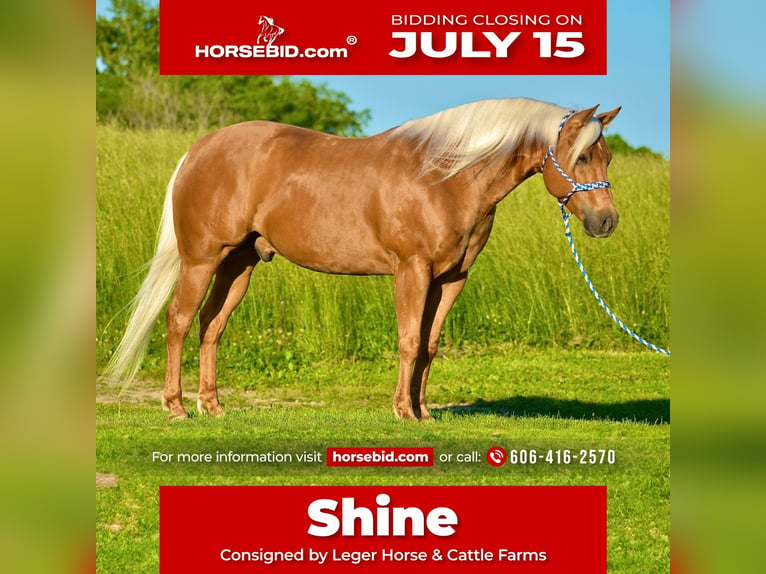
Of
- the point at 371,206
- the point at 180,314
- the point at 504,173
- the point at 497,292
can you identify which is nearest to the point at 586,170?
the point at 504,173

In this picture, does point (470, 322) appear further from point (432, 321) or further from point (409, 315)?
point (409, 315)

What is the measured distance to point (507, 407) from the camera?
29.7ft

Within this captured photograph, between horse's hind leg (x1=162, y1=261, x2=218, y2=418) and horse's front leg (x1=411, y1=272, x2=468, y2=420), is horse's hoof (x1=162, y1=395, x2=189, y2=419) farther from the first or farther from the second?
horse's front leg (x1=411, y1=272, x2=468, y2=420)

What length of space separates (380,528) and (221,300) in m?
3.81

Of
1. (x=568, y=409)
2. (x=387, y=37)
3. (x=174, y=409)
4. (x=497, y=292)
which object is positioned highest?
(x=387, y=37)

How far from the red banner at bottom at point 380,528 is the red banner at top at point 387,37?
7.75ft

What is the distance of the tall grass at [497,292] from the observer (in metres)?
11.2

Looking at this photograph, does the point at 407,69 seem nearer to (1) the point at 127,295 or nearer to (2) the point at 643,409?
(2) the point at 643,409

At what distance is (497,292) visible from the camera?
1141 centimetres

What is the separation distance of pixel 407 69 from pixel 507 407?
4.73 meters
